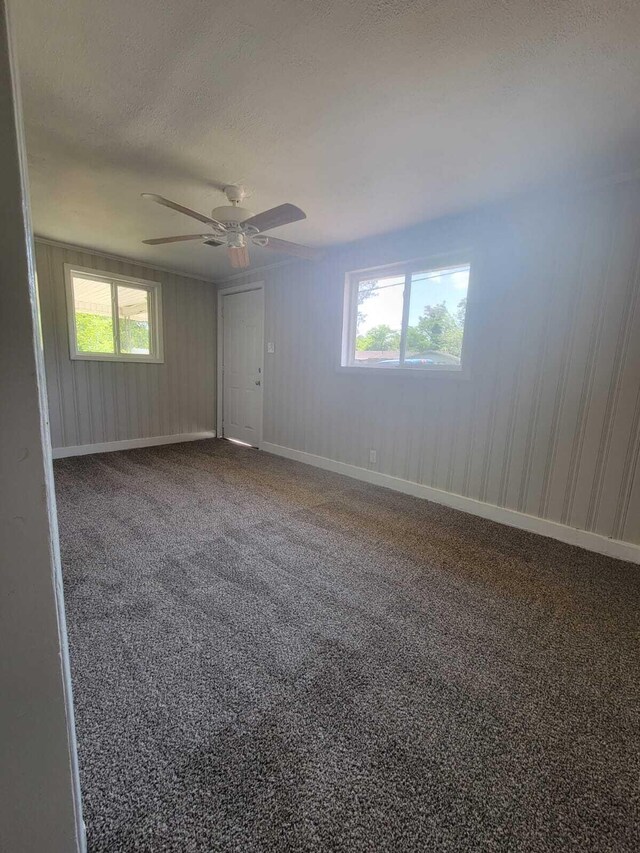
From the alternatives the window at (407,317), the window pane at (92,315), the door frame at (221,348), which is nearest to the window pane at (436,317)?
the window at (407,317)

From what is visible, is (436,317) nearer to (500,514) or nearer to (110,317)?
(500,514)

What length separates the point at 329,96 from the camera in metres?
1.66

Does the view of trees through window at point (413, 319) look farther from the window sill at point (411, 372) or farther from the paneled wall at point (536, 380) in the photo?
the paneled wall at point (536, 380)

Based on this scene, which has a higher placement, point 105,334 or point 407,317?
point 407,317

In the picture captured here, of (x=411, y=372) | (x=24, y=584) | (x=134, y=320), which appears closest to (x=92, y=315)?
(x=134, y=320)

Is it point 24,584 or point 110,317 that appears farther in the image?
point 110,317

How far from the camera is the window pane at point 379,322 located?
3.42 meters

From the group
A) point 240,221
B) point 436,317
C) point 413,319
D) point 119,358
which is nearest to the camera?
point 240,221

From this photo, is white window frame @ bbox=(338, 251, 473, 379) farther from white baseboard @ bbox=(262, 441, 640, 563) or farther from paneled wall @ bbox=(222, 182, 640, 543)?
white baseboard @ bbox=(262, 441, 640, 563)

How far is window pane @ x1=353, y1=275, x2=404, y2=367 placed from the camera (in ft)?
11.2

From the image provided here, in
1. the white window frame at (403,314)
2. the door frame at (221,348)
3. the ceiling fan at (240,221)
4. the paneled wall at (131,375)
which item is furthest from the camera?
the door frame at (221,348)

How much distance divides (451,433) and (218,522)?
2.05 meters

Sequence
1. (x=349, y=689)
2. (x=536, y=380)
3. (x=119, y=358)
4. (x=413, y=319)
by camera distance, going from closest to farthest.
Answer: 1. (x=349, y=689)
2. (x=536, y=380)
3. (x=413, y=319)
4. (x=119, y=358)

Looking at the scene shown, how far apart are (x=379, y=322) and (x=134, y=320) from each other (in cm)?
319
